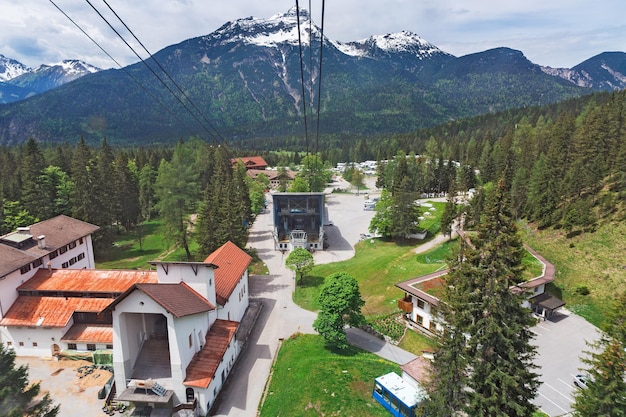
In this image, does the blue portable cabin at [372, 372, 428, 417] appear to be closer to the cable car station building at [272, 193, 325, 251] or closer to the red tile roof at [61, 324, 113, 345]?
the red tile roof at [61, 324, 113, 345]

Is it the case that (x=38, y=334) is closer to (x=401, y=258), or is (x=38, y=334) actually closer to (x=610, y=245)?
(x=401, y=258)

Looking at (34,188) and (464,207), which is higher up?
(34,188)

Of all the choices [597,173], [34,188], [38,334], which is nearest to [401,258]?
[597,173]

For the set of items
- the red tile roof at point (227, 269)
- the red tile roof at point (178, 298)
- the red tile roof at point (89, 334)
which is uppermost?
the red tile roof at point (178, 298)

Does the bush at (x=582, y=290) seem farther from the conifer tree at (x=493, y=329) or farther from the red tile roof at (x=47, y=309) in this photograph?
the red tile roof at (x=47, y=309)

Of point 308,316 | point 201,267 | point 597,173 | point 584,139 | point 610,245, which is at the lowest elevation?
point 308,316

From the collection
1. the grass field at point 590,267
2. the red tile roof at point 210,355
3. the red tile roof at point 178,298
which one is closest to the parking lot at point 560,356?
the grass field at point 590,267

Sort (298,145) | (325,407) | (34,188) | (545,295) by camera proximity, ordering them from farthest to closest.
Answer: (298,145) < (34,188) < (545,295) < (325,407)
